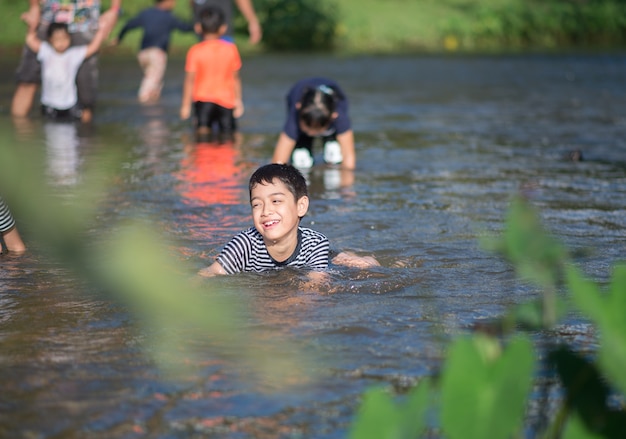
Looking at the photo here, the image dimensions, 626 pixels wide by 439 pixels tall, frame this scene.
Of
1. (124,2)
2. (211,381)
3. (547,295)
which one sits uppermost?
(124,2)

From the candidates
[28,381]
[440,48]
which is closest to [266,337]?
[28,381]

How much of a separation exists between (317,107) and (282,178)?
2958 millimetres

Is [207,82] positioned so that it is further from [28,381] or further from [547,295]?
[547,295]

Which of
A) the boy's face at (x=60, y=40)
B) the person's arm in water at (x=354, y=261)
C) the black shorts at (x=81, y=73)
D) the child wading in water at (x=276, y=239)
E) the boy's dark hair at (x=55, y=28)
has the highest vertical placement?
the boy's dark hair at (x=55, y=28)

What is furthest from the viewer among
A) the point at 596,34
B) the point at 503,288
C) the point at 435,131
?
the point at 596,34

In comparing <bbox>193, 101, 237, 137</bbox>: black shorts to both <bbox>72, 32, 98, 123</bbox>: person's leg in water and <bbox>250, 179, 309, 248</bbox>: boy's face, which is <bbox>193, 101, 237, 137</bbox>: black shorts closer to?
<bbox>72, 32, 98, 123</bbox>: person's leg in water

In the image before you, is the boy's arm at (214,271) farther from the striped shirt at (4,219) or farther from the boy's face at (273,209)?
the striped shirt at (4,219)

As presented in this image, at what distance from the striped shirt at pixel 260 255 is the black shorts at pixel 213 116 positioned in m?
6.28

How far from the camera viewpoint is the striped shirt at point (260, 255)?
5.67 m

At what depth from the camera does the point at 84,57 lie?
41.3 feet

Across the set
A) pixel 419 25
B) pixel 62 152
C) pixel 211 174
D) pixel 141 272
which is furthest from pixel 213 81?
pixel 419 25

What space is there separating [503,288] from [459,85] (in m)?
12.7

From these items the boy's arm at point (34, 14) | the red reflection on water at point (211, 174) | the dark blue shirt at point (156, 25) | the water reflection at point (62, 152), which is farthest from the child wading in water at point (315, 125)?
the dark blue shirt at point (156, 25)

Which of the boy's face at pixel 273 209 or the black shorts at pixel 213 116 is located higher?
the black shorts at pixel 213 116
